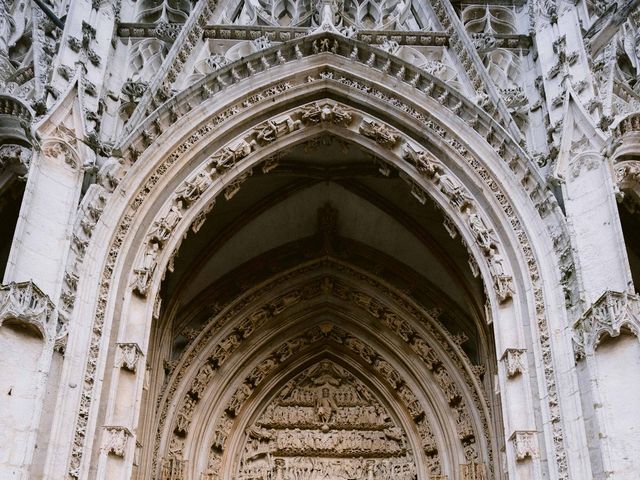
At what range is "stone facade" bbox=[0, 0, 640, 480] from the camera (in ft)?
29.7

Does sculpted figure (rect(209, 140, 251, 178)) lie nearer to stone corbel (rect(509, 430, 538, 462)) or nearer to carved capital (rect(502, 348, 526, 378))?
carved capital (rect(502, 348, 526, 378))

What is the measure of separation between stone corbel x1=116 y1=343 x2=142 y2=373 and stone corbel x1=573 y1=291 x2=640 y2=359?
179 inches

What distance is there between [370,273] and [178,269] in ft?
9.35

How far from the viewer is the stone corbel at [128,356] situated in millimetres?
9555

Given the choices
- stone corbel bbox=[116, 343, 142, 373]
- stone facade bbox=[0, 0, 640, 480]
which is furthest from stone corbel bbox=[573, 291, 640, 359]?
stone corbel bbox=[116, 343, 142, 373]

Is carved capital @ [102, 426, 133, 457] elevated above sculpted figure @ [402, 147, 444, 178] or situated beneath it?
situated beneath

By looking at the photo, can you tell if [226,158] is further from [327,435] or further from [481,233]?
[327,435]

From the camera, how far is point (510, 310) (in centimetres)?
1016

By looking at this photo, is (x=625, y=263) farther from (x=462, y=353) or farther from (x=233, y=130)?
(x=233, y=130)

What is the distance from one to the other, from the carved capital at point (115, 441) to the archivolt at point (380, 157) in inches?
32.4

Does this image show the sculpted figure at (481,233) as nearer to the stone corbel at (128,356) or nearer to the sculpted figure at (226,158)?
the sculpted figure at (226,158)

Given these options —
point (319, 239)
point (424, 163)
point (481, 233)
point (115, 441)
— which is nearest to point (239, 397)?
point (319, 239)

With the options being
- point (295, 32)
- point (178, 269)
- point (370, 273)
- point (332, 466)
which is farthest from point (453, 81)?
point (332, 466)

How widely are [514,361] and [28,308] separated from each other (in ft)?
16.3
